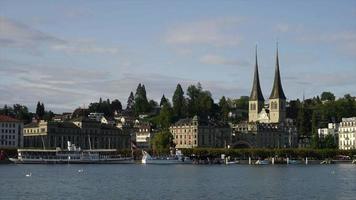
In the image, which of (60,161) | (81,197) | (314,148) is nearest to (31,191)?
(81,197)

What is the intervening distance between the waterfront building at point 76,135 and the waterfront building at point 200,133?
44.5ft

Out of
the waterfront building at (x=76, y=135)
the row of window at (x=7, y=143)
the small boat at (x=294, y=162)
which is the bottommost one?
the small boat at (x=294, y=162)

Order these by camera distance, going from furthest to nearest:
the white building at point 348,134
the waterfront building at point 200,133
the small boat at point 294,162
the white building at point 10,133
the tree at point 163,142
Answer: the waterfront building at point 200,133, the white building at point 348,134, the tree at point 163,142, the white building at point 10,133, the small boat at point 294,162

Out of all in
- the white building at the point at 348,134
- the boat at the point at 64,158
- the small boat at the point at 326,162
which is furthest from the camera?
the white building at the point at 348,134

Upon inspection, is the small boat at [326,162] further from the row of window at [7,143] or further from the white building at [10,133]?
the row of window at [7,143]

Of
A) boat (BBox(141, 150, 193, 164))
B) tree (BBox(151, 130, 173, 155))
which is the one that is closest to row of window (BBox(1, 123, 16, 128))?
tree (BBox(151, 130, 173, 155))

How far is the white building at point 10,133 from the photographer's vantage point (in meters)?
165

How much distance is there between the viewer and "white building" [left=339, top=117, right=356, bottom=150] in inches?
7219

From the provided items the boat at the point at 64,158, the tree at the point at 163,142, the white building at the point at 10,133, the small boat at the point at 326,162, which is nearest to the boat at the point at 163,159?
the boat at the point at 64,158

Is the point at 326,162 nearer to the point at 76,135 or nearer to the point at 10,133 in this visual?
the point at 76,135

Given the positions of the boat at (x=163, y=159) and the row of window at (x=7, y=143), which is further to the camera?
the row of window at (x=7, y=143)

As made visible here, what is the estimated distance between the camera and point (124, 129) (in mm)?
193750

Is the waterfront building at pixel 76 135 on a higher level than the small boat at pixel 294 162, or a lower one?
higher

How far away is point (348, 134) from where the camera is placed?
186m
